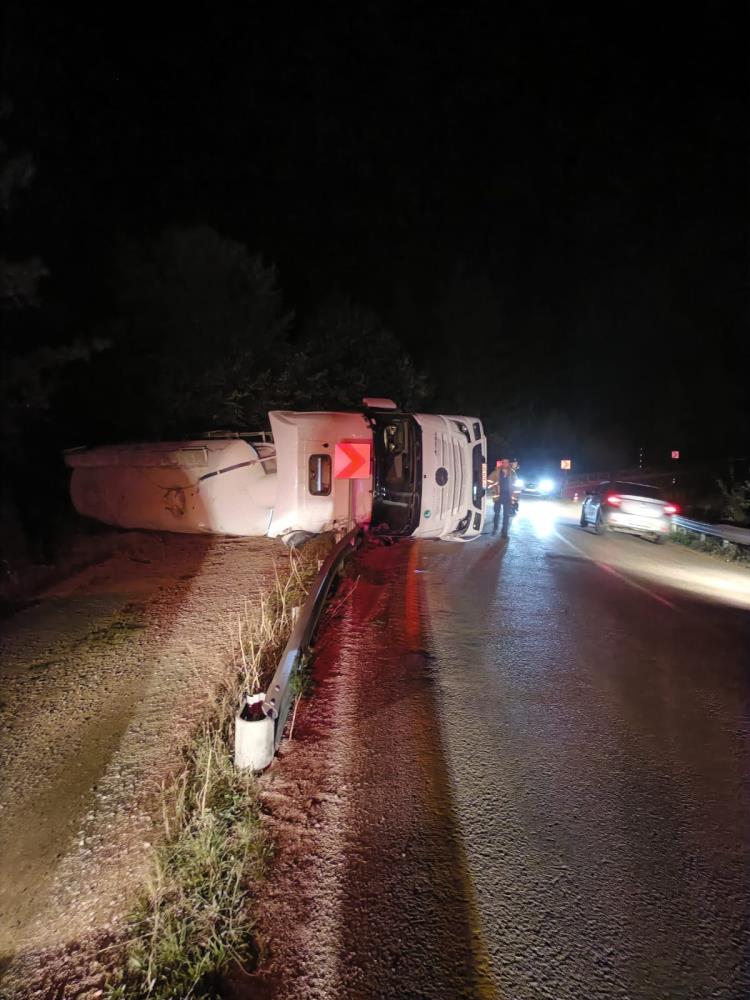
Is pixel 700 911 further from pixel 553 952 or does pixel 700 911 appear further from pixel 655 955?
pixel 553 952

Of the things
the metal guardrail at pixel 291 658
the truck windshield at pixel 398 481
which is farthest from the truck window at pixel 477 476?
the metal guardrail at pixel 291 658

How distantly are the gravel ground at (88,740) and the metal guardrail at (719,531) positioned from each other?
1065 cm

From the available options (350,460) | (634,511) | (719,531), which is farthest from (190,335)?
(719,531)

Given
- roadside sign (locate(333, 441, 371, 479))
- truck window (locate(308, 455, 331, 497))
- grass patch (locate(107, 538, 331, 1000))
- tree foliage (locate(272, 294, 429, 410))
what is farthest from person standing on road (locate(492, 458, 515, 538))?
grass patch (locate(107, 538, 331, 1000))

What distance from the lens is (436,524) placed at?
923cm

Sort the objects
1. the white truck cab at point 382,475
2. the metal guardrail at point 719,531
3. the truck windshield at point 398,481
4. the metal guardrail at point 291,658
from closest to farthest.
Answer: the metal guardrail at point 291,658, the white truck cab at point 382,475, the truck windshield at point 398,481, the metal guardrail at point 719,531

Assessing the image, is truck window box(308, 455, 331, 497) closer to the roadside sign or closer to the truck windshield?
the roadside sign

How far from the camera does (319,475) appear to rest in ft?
27.7

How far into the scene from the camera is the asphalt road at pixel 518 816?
2.20 m

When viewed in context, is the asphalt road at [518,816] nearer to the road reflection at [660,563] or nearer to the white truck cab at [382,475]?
the white truck cab at [382,475]

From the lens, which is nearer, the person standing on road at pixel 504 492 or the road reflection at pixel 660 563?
the road reflection at pixel 660 563

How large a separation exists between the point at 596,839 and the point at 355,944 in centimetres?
138

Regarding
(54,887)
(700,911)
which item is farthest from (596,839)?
(54,887)

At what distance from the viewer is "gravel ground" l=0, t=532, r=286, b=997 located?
239 cm
